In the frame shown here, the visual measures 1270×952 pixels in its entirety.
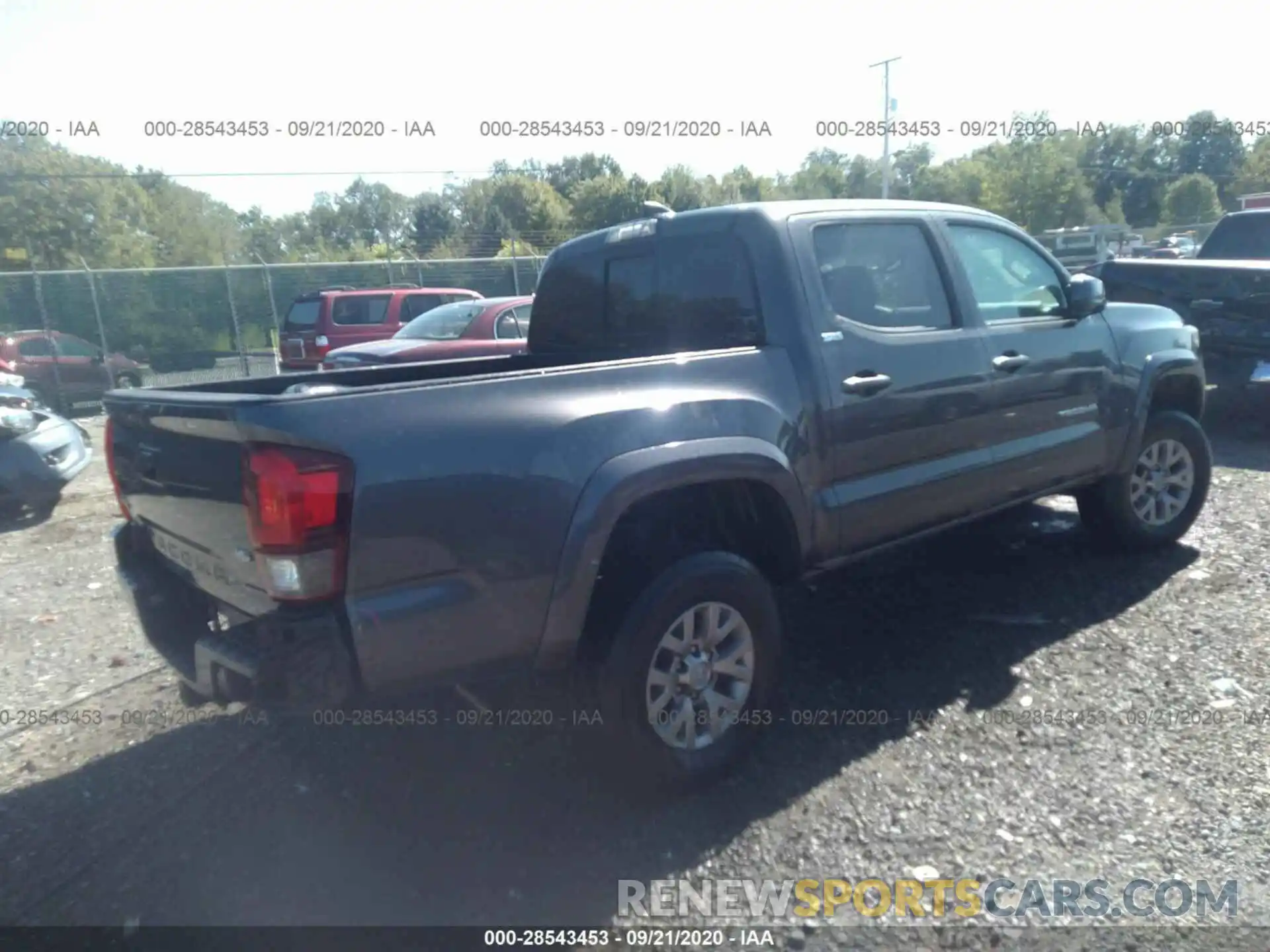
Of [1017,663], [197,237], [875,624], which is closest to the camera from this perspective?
[1017,663]

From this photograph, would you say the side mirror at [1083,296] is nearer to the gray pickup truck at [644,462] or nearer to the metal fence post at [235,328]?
the gray pickup truck at [644,462]

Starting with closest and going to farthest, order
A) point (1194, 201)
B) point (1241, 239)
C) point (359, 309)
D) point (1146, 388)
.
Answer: point (1146, 388), point (1241, 239), point (359, 309), point (1194, 201)

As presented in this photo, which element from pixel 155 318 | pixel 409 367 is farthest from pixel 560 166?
pixel 409 367

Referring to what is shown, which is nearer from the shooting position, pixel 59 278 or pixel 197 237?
pixel 59 278

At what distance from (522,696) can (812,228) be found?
2.23 meters

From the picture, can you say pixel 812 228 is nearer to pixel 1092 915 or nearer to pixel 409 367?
pixel 409 367

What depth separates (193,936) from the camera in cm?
282

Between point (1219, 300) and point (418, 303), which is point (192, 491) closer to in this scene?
point (1219, 300)

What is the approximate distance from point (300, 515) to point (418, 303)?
14.1 meters

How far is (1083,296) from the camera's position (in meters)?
4.86

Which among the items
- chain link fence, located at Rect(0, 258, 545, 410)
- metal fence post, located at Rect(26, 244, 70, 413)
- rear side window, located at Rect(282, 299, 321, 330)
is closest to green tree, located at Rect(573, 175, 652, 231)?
chain link fence, located at Rect(0, 258, 545, 410)

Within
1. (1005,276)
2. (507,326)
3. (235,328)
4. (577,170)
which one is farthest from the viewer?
(577,170)

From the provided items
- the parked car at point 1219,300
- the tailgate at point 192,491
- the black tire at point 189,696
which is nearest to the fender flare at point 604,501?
the tailgate at point 192,491

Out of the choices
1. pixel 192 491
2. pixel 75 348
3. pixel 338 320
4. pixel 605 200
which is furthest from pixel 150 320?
pixel 605 200
